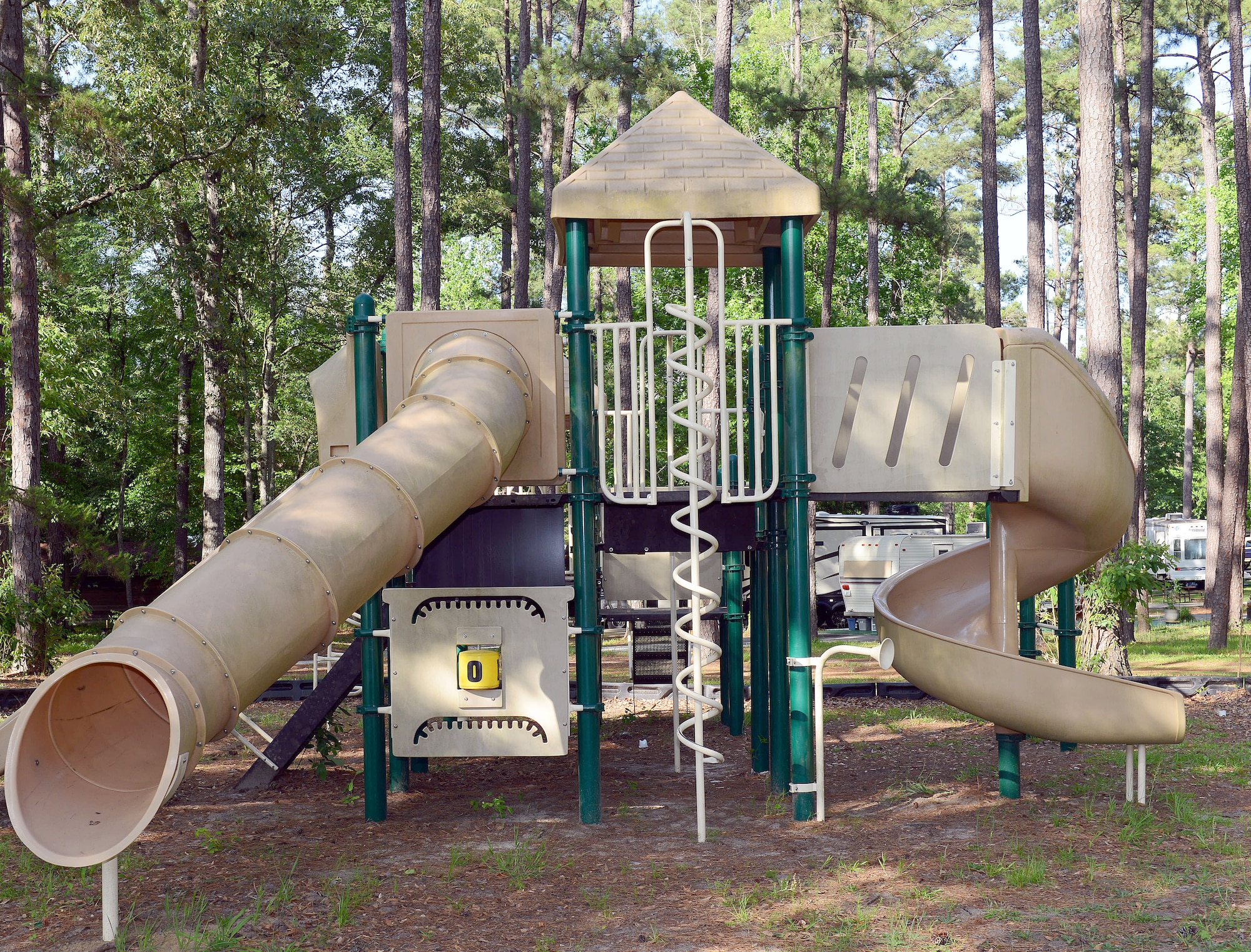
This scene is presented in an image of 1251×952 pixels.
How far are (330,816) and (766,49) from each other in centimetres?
3421

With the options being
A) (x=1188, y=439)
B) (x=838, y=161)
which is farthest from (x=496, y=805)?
(x=1188, y=439)

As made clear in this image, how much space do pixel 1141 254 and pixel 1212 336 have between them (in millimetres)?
2348

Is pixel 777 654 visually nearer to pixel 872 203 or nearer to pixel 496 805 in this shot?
pixel 496 805

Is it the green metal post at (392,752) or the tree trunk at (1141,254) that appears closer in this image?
the green metal post at (392,752)

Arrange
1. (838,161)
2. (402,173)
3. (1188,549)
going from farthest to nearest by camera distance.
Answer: (1188,549)
(838,161)
(402,173)

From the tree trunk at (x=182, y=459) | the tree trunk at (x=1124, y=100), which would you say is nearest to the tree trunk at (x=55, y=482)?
the tree trunk at (x=182, y=459)

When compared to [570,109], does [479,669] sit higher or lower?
lower

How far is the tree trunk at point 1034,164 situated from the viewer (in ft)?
54.6

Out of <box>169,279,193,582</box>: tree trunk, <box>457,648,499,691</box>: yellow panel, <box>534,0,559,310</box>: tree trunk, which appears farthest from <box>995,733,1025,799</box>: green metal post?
<box>169,279,193,582</box>: tree trunk

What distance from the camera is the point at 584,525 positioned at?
277 inches

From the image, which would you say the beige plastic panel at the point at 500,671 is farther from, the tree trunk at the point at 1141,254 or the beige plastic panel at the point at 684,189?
the tree trunk at the point at 1141,254

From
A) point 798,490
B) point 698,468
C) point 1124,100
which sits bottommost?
point 798,490

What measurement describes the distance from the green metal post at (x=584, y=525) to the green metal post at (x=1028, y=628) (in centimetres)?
364

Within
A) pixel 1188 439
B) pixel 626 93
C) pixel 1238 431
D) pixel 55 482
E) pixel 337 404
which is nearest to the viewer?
pixel 337 404
